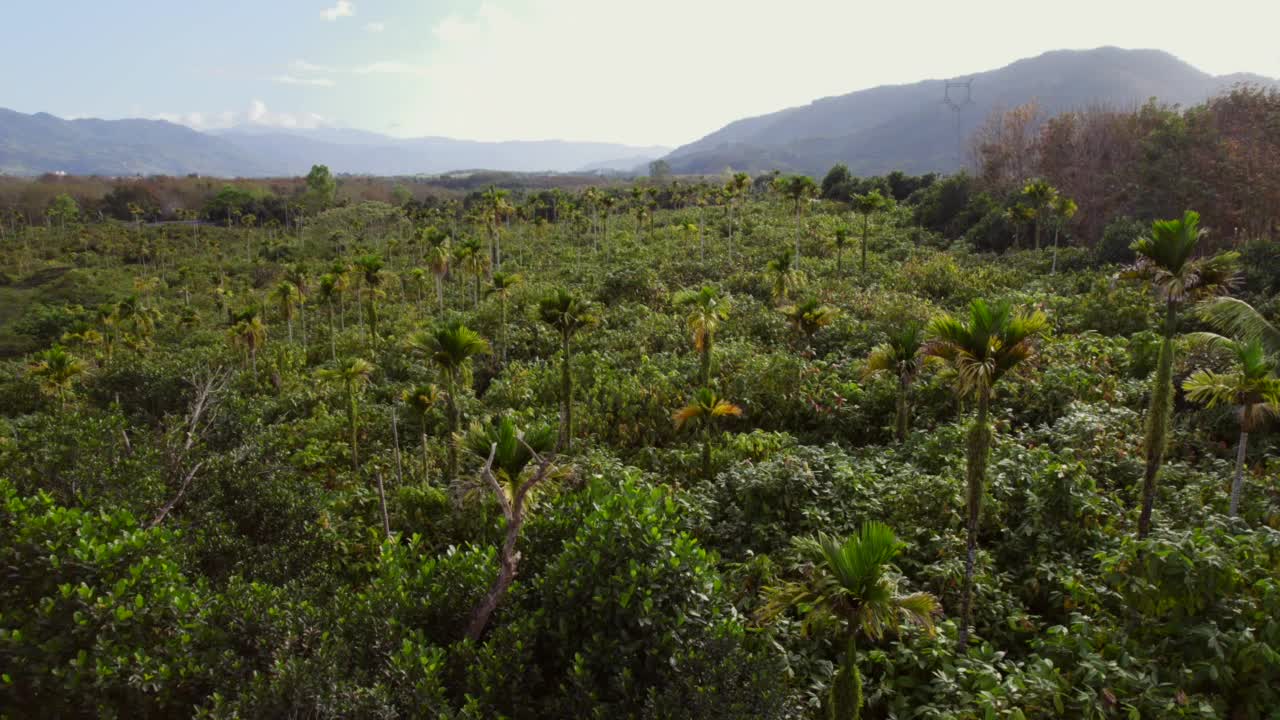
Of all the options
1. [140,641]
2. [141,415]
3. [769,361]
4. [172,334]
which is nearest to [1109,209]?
[769,361]

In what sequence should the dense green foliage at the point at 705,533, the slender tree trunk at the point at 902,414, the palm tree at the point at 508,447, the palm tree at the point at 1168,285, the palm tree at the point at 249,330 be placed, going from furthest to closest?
the palm tree at the point at 249,330, the slender tree trunk at the point at 902,414, the palm tree at the point at 1168,285, the palm tree at the point at 508,447, the dense green foliage at the point at 705,533

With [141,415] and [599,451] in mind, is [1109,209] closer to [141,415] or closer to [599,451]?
[599,451]

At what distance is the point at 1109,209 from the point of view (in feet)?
147

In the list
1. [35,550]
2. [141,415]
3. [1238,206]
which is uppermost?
[1238,206]

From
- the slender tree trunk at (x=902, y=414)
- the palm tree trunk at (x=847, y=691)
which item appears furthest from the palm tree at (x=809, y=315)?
the palm tree trunk at (x=847, y=691)

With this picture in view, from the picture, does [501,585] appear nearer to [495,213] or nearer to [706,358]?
[706,358]

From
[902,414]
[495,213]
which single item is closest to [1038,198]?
[902,414]

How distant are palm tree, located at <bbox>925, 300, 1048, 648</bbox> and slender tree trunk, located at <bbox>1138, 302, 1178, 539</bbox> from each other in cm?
425

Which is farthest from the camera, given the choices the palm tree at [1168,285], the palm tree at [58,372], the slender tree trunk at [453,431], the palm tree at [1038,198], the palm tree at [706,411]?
the palm tree at [1038,198]

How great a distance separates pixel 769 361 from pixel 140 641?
22.0 metres

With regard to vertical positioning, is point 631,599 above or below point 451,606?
above

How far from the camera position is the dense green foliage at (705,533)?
7.71 meters

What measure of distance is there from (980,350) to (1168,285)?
5.46 m

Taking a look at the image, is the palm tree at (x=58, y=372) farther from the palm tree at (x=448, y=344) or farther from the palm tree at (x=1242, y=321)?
the palm tree at (x=1242, y=321)
